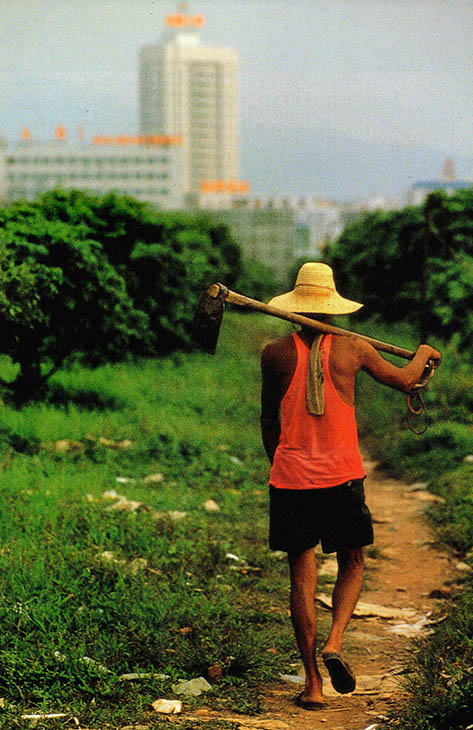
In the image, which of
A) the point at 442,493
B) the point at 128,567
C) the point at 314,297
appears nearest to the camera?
the point at 314,297

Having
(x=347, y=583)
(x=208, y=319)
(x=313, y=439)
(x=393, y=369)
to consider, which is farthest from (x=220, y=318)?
(x=347, y=583)

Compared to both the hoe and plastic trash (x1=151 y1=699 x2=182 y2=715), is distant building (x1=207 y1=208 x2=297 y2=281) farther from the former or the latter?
plastic trash (x1=151 y1=699 x2=182 y2=715)

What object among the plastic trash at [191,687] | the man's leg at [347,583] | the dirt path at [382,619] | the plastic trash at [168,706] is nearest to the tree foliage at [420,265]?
the dirt path at [382,619]

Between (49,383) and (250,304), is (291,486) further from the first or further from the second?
(49,383)

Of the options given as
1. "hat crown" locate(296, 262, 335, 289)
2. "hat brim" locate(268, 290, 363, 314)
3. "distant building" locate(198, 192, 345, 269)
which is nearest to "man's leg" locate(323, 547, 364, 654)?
"hat brim" locate(268, 290, 363, 314)

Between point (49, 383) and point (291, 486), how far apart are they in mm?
6934

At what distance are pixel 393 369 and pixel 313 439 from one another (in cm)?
51

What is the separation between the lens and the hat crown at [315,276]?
4629 millimetres

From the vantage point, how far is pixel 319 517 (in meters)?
4.52

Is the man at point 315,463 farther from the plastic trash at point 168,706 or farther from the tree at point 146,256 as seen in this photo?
the tree at point 146,256

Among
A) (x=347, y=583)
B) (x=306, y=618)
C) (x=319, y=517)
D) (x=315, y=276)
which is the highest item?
(x=315, y=276)

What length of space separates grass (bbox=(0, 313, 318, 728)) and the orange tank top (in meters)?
1.04

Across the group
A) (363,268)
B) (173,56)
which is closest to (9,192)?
(173,56)

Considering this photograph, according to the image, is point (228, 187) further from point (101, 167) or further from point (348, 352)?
point (348, 352)
